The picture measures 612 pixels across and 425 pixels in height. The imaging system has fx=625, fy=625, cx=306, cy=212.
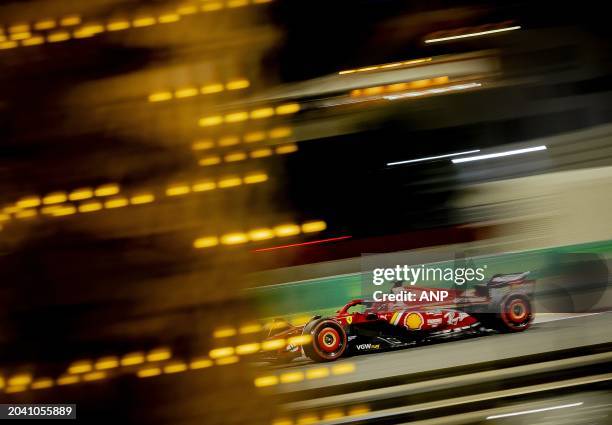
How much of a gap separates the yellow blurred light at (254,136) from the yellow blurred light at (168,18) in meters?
0.23

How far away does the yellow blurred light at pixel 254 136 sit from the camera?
3.65 ft

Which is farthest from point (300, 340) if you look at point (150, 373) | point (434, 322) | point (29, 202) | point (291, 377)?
point (434, 322)

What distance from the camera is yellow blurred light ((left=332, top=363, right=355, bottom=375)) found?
5.49ft

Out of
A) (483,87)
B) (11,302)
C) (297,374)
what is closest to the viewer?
(11,302)

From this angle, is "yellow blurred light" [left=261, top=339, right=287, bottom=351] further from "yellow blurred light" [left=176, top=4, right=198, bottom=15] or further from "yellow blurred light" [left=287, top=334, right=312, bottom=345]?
"yellow blurred light" [left=176, top=4, right=198, bottom=15]

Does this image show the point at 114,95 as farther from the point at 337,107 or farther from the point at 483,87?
the point at 483,87

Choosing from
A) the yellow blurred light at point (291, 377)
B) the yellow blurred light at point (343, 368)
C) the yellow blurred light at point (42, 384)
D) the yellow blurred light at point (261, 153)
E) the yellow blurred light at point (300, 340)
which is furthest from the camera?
the yellow blurred light at point (343, 368)

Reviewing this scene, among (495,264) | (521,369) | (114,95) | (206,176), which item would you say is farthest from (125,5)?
(521,369)

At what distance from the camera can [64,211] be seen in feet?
3.30

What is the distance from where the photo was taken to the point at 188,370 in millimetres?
1020

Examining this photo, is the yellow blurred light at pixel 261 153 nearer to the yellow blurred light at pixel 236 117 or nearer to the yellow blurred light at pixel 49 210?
the yellow blurred light at pixel 236 117

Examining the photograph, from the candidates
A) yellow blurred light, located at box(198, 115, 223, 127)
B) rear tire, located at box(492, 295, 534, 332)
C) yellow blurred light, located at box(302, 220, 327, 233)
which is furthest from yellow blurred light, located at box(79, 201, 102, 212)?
rear tire, located at box(492, 295, 534, 332)

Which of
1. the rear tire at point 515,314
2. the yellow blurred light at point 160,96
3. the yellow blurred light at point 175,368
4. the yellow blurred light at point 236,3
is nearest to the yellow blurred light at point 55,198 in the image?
the yellow blurred light at point 160,96

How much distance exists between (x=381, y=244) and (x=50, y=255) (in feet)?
2.46
